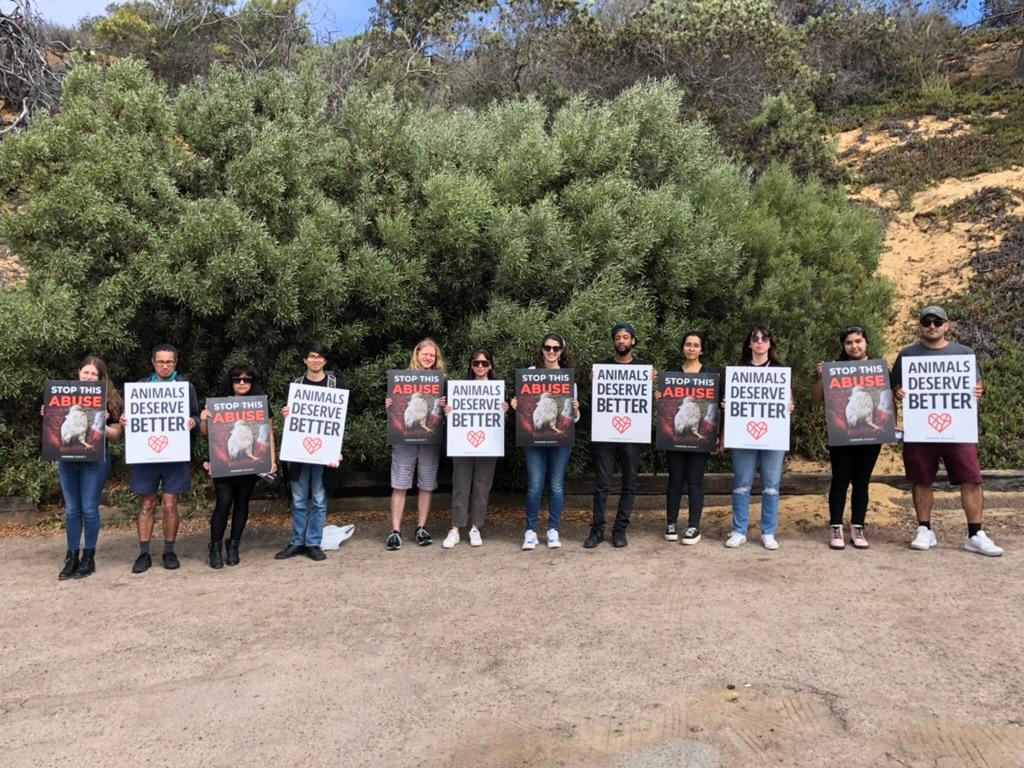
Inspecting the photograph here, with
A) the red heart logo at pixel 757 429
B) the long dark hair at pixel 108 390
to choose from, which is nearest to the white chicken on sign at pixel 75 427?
the long dark hair at pixel 108 390

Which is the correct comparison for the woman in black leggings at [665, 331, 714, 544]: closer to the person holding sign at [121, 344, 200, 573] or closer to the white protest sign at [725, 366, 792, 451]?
the white protest sign at [725, 366, 792, 451]

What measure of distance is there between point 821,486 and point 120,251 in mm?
7349

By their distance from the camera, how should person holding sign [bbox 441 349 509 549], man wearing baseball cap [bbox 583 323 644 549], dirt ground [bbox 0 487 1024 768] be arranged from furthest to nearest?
1. person holding sign [bbox 441 349 509 549]
2. man wearing baseball cap [bbox 583 323 644 549]
3. dirt ground [bbox 0 487 1024 768]

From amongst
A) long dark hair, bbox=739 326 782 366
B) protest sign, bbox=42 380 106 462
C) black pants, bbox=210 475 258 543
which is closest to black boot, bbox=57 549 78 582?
protest sign, bbox=42 380 106 462

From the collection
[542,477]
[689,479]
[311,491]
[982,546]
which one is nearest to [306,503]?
[311,491]

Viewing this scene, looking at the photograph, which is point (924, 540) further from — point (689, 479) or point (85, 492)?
point (85, 492)

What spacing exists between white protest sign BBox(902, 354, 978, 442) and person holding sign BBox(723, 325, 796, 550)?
2.91 ft

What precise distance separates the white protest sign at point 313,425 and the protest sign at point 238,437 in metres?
0.17

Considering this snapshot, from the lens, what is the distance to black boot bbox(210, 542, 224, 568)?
6.00m

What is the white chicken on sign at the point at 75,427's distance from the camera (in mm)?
5605

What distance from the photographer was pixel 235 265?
7.05 meters

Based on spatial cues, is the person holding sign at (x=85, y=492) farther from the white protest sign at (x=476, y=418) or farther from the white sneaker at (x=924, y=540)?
the white sneaker at (x=924, y=540)

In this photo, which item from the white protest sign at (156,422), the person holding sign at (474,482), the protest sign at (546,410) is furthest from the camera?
the person holding sign at (474,482)

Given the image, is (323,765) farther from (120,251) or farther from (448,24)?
(448,24)
